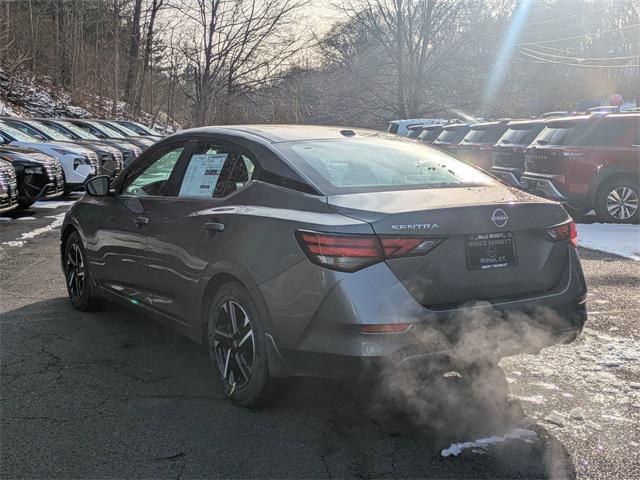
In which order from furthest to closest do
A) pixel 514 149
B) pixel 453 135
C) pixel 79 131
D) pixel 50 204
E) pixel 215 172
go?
pixel 79 131, pixel 453 135, pixel 50 204, pixel 514 149, pixel 215 172

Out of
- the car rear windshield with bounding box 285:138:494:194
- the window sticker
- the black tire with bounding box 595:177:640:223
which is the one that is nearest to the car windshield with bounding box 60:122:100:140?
the black tire with bounding box 595:177:640:223

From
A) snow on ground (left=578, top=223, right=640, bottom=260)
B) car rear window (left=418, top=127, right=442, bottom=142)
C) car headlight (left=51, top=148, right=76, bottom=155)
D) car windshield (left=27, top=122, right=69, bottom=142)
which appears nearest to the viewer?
snow on ground (left=578, top=223, right=640, bottom=260)

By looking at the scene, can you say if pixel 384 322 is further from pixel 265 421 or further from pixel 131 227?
pixel 131 227

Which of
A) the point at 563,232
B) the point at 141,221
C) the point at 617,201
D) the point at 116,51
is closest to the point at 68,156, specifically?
the point at 141,221

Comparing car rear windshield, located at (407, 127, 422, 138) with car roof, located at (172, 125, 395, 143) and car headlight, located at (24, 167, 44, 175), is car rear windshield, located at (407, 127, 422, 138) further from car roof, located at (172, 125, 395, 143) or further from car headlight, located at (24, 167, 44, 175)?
car roof, located at (172, 125, 395, 143)

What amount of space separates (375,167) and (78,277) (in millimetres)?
3084

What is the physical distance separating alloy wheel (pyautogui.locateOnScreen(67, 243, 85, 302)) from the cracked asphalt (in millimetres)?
651

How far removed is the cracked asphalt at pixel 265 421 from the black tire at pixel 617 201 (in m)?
6.15

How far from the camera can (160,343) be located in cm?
473

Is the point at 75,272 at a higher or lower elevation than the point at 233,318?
lower

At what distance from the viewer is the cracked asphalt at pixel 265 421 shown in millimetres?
2934

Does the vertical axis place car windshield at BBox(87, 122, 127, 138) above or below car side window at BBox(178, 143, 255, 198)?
below

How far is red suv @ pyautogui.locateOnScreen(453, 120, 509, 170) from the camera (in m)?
14.8

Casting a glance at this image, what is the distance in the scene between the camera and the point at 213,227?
376 cm
